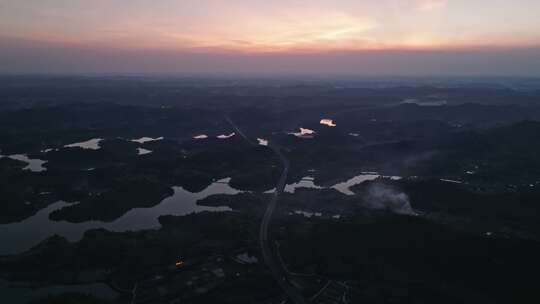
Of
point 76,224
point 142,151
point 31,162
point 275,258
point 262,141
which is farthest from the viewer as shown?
point 262,141

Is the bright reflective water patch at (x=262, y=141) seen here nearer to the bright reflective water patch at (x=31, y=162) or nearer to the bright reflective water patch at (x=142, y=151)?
the bright reflective water patch at (x=142, y=151)

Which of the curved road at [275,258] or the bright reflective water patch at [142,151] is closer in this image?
the curved road at [275,258]

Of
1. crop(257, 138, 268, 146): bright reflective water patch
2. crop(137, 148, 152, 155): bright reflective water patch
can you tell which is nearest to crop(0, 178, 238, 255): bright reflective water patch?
crop(137, 148, 152, 155): bright reflective water patch

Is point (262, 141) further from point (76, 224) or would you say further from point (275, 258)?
point (275, 258)

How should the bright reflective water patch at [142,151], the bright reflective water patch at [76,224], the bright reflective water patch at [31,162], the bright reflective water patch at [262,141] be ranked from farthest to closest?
the bright reflective water patch at [262,141] < the bright reflective water patch at [142,151] < the bright reflective water patch at [31,162] < the bright reflective water patch at [76,224]

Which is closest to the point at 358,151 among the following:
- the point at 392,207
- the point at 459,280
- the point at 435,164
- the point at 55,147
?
the point at 435,164

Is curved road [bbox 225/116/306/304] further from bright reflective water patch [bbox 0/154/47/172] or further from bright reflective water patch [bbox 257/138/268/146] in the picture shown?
bright reflective water patch [bbox 0/154/47/172]

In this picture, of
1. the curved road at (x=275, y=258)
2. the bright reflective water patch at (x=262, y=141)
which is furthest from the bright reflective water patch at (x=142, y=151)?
the curved road at (x=275, y=258)

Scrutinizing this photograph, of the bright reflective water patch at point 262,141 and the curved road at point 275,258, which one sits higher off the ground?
the bright reflective water patch at point 262,141

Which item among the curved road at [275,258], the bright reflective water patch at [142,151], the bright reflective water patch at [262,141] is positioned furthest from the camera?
the bright reflective water patch at [262,141]

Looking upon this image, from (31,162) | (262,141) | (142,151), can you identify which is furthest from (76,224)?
(262,141)

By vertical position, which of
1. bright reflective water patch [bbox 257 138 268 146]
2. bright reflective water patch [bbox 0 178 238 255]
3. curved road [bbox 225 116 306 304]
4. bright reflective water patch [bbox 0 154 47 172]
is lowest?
bright reflective water patch [bbox 0 178 238 255]

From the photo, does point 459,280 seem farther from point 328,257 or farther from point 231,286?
point 231,286
